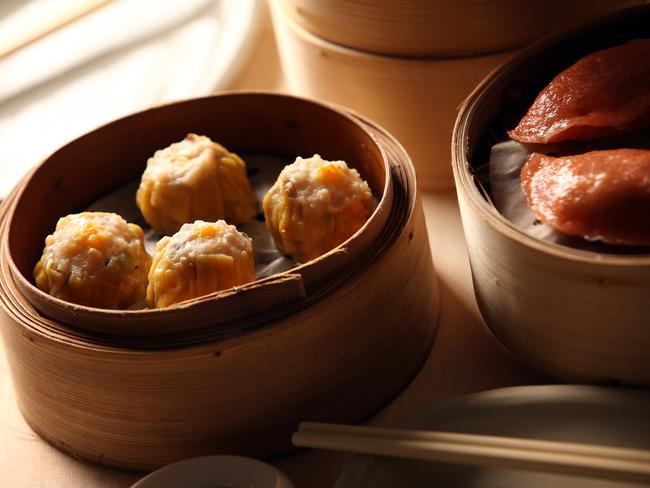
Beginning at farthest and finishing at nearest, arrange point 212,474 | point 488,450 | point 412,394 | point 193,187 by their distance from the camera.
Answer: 1. point 193,187
2. point 412,394
3. point 212,474
4. point 488,450

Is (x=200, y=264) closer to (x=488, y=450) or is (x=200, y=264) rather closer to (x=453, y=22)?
(x=488, y=450)

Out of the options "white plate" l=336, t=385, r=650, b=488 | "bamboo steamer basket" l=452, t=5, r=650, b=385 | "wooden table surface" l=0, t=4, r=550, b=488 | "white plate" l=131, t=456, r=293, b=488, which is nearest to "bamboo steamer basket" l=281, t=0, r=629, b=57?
"bamboo steamer basket" l=452, t=5, r=650, b=385

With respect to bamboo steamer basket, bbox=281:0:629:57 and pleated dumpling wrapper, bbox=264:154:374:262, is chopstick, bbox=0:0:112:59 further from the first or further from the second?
pleated dumpling wrapper, bbox=264:154:374:262

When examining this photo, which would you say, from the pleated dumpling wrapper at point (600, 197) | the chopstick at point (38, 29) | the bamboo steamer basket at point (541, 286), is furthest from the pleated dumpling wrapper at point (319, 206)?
the chopstick at point (38, 29)

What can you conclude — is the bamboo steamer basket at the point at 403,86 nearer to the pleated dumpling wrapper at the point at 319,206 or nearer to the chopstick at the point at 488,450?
the pleated dumpling wrapper at the point at 319,206

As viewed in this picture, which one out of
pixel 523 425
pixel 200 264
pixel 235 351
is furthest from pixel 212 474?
pixel 523 425

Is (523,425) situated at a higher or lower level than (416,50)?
lower
